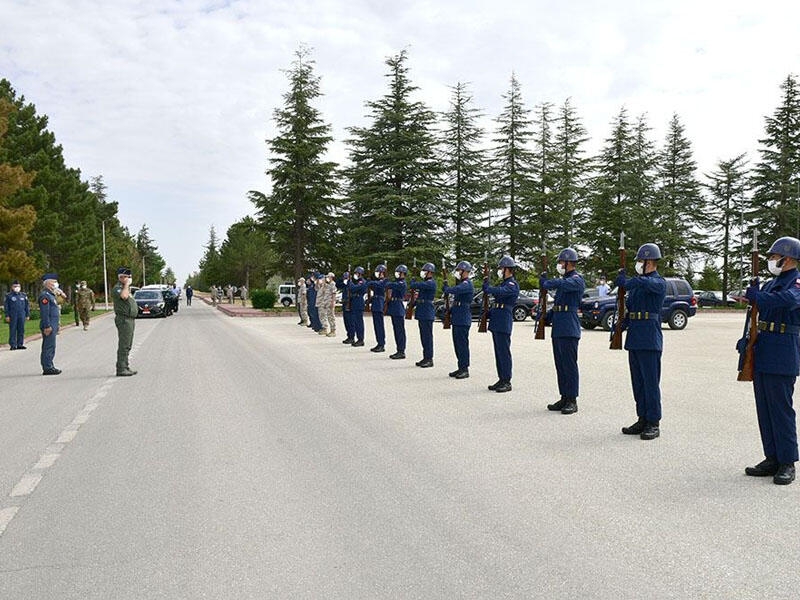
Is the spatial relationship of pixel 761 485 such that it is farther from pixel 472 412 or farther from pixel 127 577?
pixel 127 577

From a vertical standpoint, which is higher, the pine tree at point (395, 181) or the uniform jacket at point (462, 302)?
the pine tree at point (395, 181)

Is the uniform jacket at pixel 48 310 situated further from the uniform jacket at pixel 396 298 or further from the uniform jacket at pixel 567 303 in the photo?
the uniform jacket at pixel 567 303

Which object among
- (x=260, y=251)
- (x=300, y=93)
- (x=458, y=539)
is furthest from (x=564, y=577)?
(x=260, y=251)

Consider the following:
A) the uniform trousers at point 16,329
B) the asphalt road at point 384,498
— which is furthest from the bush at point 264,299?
the asphalt road at point 384,498

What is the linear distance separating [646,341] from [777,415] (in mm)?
1784

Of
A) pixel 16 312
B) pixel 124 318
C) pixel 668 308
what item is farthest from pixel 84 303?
pixel 668 308

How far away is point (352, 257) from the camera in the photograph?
143 feet

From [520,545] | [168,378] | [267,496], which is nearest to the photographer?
[520,545]

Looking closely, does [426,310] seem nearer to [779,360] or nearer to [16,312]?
[779,360]

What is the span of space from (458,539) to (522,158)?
1840 inches

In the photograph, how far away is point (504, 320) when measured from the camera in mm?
10328

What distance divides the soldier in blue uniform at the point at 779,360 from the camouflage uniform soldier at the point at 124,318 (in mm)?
10106

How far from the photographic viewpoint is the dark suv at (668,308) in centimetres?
2392

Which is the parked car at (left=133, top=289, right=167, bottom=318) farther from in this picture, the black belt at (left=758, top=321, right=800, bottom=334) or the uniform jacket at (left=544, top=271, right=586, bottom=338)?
the black belt at (left=758, top=321, right=800, bottom=334)
